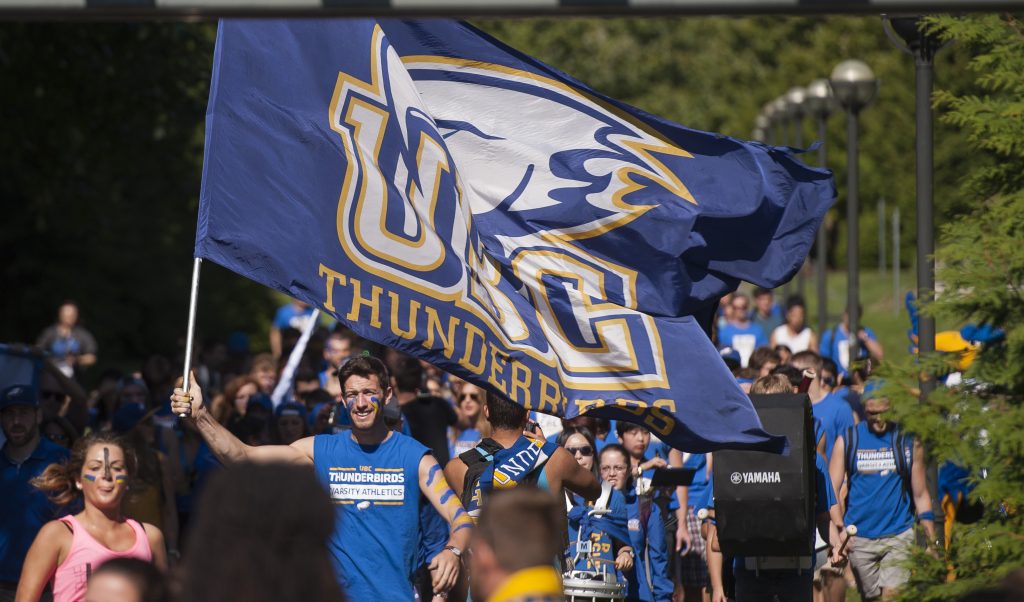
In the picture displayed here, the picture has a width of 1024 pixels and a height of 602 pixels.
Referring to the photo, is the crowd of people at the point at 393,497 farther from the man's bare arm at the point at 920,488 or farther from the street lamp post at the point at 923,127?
the street lamp post at the point at 923,127

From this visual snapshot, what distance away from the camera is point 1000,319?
22.0 feet

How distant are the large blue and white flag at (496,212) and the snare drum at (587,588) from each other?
4.03 ft

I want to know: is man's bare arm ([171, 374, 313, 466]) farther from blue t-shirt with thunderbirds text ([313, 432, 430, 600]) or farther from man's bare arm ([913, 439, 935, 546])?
man's bare arm ([913, 439, 935, 546])

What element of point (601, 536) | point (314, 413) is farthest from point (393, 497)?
point (314, 413)

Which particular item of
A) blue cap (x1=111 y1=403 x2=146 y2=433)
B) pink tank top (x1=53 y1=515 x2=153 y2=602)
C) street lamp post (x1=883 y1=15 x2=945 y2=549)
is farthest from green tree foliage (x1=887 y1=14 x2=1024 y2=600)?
blue cap (x1=111 y1=403 x2=146 y2=433)

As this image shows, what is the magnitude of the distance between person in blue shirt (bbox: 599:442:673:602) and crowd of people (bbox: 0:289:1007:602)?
0.01 metres

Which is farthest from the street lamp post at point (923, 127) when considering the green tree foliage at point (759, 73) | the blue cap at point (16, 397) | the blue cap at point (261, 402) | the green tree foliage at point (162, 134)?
the green tree foliage at point (759, 73)

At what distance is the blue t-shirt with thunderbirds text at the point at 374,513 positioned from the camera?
23.6 feet

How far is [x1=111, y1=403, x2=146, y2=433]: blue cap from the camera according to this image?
11.8m

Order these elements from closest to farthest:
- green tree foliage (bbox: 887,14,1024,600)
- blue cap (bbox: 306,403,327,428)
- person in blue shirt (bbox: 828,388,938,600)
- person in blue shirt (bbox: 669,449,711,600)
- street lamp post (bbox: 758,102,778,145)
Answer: green tree foliage (bbox: 887,14,1024,600) → person in blue shirt (bbox: 828,388,938,600) → person in blue shirt (bbox: 669,449,711,600) → blue cap (bbox: 306,403,327,428) → street lamp post (bbox: 758,102,778,145)

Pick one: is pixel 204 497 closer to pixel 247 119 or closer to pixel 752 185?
pixel 247 119

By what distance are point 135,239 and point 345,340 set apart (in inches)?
765

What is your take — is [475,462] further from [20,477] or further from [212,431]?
[20,477]

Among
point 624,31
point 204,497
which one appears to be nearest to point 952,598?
point 204,497
